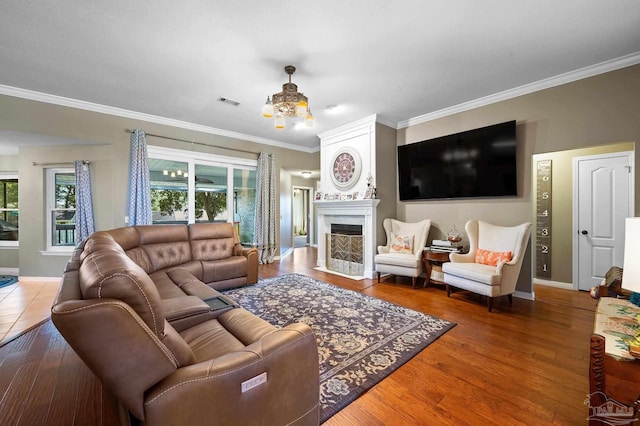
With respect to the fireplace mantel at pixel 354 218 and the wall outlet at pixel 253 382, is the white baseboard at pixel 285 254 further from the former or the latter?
the wall outlet at pixel 253 382

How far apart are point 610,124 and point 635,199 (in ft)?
2.80

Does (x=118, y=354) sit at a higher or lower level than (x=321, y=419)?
higher

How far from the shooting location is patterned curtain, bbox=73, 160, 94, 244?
4270mm

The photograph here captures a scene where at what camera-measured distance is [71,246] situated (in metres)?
4.67

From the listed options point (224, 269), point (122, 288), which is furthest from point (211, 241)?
point (122, 288)

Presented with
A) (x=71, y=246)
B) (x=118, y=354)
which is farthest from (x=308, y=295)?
(x=71, y=246)

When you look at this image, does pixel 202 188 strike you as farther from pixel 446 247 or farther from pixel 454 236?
pixel 454 236

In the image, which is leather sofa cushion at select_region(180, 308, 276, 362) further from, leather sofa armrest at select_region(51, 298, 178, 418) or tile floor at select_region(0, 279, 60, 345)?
tile floor at select_region(0, 279, 60, 345)

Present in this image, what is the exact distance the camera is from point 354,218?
4.90 metres

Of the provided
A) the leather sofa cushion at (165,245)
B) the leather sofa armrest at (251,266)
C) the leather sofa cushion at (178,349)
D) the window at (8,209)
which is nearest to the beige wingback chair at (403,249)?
the leather sofa armrest at (251,266)

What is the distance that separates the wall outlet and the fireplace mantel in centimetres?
364

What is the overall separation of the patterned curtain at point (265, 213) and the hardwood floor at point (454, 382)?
354cm

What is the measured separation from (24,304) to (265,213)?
147 inches

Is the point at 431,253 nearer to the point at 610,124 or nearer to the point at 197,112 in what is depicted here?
the point at 610,124
